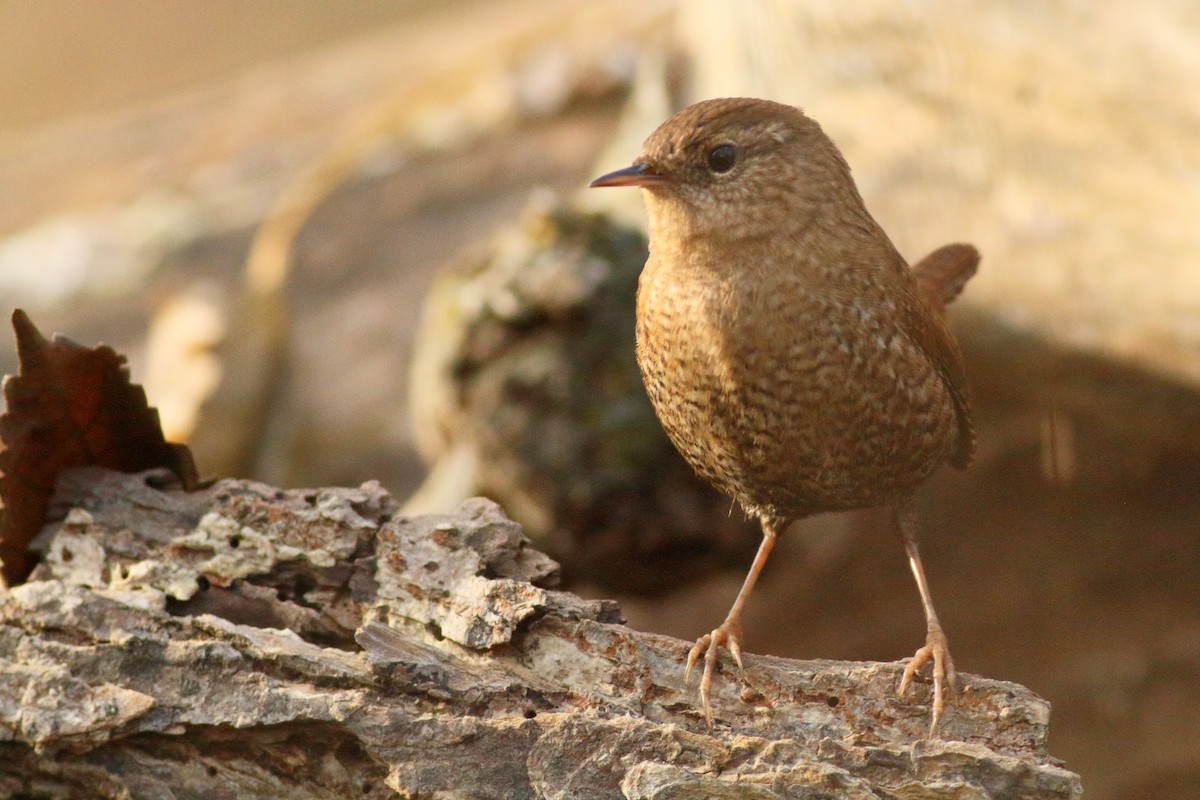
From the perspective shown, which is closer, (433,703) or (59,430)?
(433,703)

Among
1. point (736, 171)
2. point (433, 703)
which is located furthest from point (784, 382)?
point (433, 703)

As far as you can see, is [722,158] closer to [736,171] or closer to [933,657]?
[736,171]

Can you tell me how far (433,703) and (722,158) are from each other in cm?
116

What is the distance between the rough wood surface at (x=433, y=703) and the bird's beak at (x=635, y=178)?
0.70m

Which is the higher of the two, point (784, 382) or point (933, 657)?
point (784, 382)

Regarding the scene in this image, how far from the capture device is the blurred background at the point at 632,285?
4191mm

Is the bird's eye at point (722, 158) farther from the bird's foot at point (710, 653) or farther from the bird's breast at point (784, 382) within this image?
the bird's foot at point (710, 653)

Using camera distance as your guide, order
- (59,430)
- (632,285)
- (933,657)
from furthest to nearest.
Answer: (632,285) → (59,430) → (933,657)

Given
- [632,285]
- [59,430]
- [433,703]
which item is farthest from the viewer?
[632,285]

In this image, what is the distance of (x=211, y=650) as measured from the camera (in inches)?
91.2

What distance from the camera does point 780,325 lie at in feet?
7.63

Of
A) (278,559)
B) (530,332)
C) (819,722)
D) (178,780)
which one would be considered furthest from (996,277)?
(178,780)

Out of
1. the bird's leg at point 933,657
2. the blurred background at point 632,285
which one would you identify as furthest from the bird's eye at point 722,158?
the blurred background at point 632,285

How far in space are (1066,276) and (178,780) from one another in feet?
10.4
